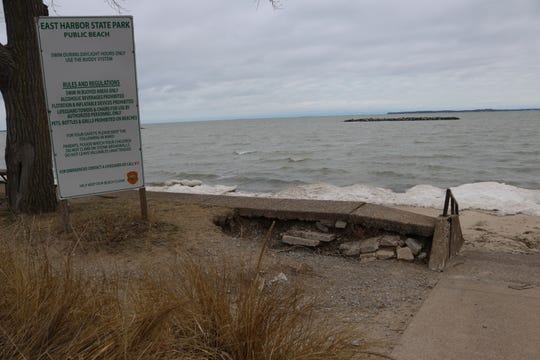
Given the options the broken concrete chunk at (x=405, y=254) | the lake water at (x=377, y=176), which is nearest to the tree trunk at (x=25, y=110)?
the broken concrete chunk at (x=405, y=254)

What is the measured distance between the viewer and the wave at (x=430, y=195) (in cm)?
1166

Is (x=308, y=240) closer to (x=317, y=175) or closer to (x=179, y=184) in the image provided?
(x=179, y=184)

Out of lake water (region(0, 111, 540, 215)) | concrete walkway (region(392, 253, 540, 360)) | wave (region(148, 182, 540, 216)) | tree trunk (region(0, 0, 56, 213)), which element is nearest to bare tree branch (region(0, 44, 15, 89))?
tree trunk (region(0, 0, 56, 213))

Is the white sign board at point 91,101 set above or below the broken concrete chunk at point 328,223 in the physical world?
above

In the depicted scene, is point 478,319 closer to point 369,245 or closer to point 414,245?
point 414,245

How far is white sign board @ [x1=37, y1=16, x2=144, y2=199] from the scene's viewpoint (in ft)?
16.3

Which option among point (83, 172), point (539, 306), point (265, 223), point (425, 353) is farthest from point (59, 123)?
point (539, 306)

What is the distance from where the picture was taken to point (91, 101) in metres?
5.19

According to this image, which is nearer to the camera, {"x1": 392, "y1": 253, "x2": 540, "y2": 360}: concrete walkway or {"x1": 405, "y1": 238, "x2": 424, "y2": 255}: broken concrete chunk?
{"x1": 392, "y1": 253, "x2": 540, "y2": 360}: concrete walkway

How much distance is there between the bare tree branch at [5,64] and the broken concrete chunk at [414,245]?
18.7 ft

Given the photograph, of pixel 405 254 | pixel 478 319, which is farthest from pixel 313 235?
pixel 478 319

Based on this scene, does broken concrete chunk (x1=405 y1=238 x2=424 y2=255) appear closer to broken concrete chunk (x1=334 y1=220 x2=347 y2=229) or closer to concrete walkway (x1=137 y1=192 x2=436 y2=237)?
concrete walkway (x1=137 y1=192 x2=436 y2=237)

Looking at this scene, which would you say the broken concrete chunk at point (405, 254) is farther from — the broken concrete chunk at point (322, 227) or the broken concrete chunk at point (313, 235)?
the broken concrete chunk at point (322, 227)

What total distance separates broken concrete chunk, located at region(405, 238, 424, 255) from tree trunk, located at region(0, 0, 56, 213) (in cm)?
506
